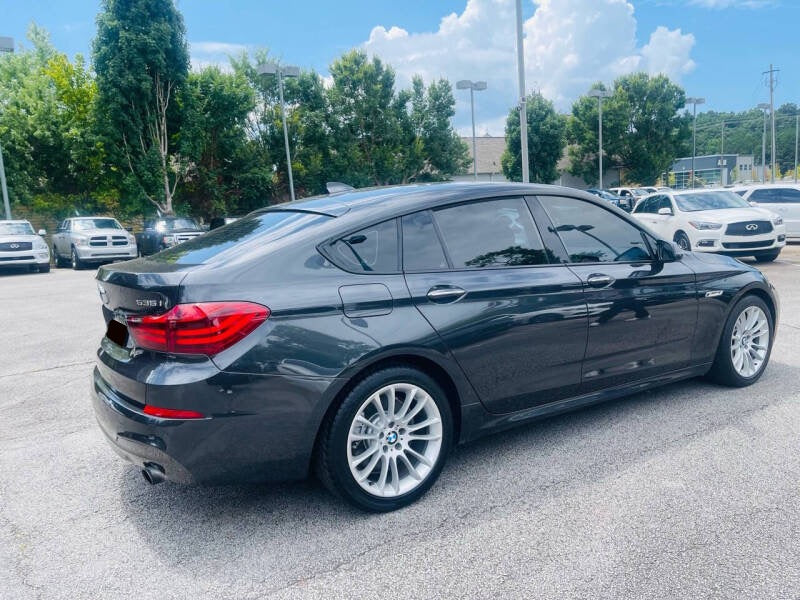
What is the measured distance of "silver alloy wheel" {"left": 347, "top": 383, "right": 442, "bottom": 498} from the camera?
2.98 metres

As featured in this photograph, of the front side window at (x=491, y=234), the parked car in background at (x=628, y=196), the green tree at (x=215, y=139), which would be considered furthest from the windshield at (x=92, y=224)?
the parked car in background at (x=628, y=196)

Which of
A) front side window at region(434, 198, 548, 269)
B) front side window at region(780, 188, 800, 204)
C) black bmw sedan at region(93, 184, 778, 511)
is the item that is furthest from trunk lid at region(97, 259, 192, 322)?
front side window at region(780, 188, 800, 204)

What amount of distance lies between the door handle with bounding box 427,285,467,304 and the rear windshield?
0.67 meters

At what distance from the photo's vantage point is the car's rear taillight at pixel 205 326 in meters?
2.65

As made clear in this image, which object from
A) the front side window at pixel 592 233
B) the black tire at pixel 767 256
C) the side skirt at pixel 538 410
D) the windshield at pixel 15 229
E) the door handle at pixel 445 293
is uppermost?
the windshield at pixel 15 229

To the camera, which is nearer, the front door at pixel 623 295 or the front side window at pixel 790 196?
the front door at pixel 623 295

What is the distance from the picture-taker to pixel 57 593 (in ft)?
8.14

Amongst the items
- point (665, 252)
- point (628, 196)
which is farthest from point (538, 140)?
point (665, 252)

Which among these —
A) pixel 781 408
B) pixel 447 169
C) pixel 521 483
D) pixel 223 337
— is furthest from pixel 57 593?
pixel 447 169

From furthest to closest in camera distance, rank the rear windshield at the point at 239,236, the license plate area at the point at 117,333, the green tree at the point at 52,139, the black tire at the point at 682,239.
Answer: the green tree at the point at 52,139, the black tire at the point at 682,239, the rear windshield at the point at 239,236, the license plate area at the point at 117,333

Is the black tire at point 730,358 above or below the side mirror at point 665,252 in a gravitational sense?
below

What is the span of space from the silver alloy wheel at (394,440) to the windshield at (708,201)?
12311 millimetres

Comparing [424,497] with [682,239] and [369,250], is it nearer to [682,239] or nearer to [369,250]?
[369,250]

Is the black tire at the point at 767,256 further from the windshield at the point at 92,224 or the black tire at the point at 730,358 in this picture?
the windshield at the point at 92,224
